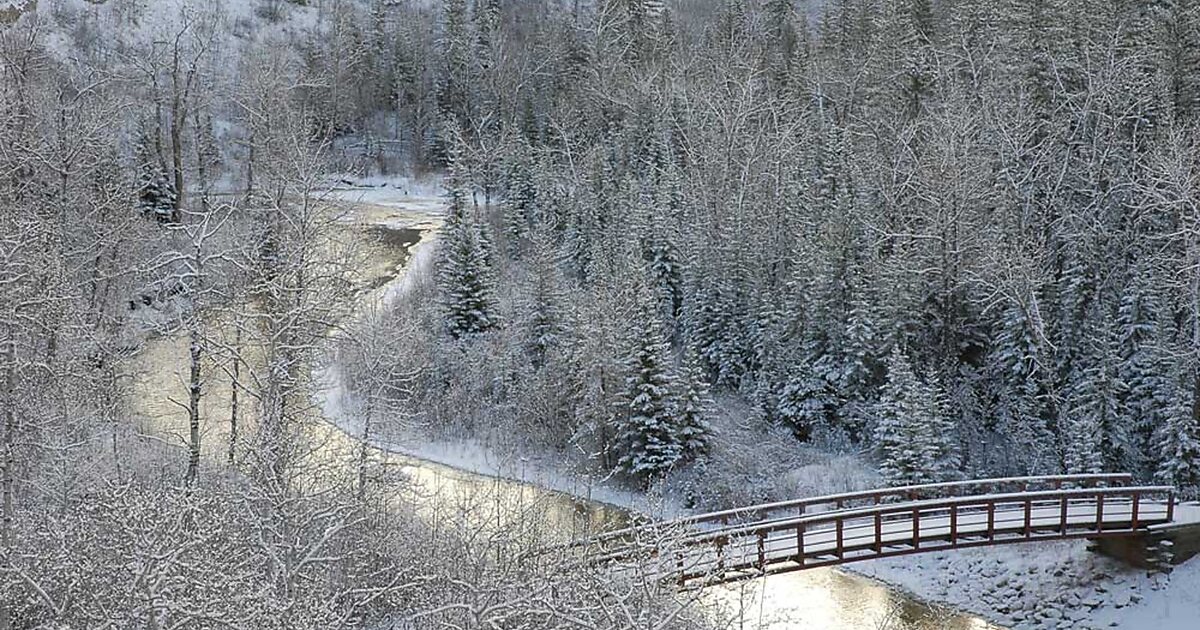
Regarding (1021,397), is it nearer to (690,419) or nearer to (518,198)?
(690,419)

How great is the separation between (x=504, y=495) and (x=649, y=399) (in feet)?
16.0

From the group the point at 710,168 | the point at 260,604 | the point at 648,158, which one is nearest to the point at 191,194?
the point at 648,158

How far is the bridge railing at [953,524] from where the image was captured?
21.0 m

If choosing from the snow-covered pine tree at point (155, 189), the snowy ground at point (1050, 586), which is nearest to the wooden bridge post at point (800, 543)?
the snowy ground at point (1050, 586)

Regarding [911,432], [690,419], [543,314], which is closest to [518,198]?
[543,314]

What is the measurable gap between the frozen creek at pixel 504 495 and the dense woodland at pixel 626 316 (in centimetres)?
74

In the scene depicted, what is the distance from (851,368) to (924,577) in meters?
7.09

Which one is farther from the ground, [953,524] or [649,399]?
[649,399]

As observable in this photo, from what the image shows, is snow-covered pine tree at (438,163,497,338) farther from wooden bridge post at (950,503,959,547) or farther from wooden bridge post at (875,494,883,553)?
wooden bridge post at (950,503,959,547)

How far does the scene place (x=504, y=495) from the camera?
25062mm

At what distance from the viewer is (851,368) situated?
29797mm

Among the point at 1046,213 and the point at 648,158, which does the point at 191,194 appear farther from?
the point at 1046,213

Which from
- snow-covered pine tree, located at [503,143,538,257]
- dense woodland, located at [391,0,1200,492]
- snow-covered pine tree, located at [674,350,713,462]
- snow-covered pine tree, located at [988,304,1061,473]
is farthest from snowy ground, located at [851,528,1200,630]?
snow-covered pine tree, located at [503,143,538,257]

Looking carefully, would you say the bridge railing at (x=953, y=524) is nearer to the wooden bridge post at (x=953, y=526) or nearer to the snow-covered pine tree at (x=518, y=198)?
the wooden bridge post at (x=953, y=526)
